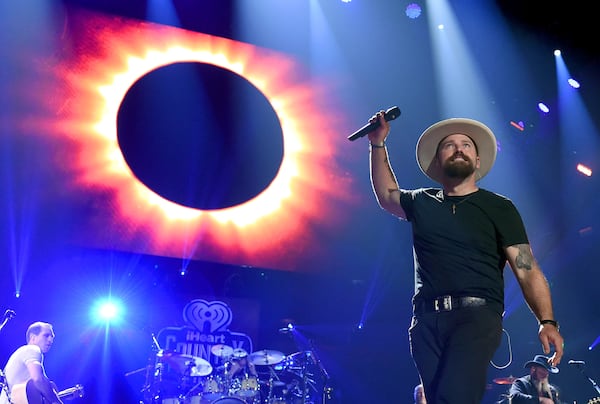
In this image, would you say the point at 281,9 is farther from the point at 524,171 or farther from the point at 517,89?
the point at 524,171

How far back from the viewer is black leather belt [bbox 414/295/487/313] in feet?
6.20

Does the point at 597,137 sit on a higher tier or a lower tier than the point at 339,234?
higher

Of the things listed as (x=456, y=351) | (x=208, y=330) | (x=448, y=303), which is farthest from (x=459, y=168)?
(x=208, y=330)

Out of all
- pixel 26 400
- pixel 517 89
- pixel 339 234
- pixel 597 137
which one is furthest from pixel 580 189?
pixel 26 400

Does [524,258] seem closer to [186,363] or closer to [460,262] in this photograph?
[460,262]

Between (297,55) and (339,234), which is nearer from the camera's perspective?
(297,55)

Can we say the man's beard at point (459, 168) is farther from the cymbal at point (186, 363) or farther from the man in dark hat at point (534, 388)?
the cymbal at point (186, 363)

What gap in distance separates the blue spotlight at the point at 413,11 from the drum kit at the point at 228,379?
186 inches

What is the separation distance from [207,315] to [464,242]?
5.73 m

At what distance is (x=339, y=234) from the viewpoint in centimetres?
714

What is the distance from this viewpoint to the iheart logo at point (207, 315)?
7.14m

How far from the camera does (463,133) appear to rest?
235 cm

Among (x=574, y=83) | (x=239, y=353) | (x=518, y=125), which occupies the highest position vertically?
(x=574, y=83)

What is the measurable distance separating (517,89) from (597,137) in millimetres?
1389
